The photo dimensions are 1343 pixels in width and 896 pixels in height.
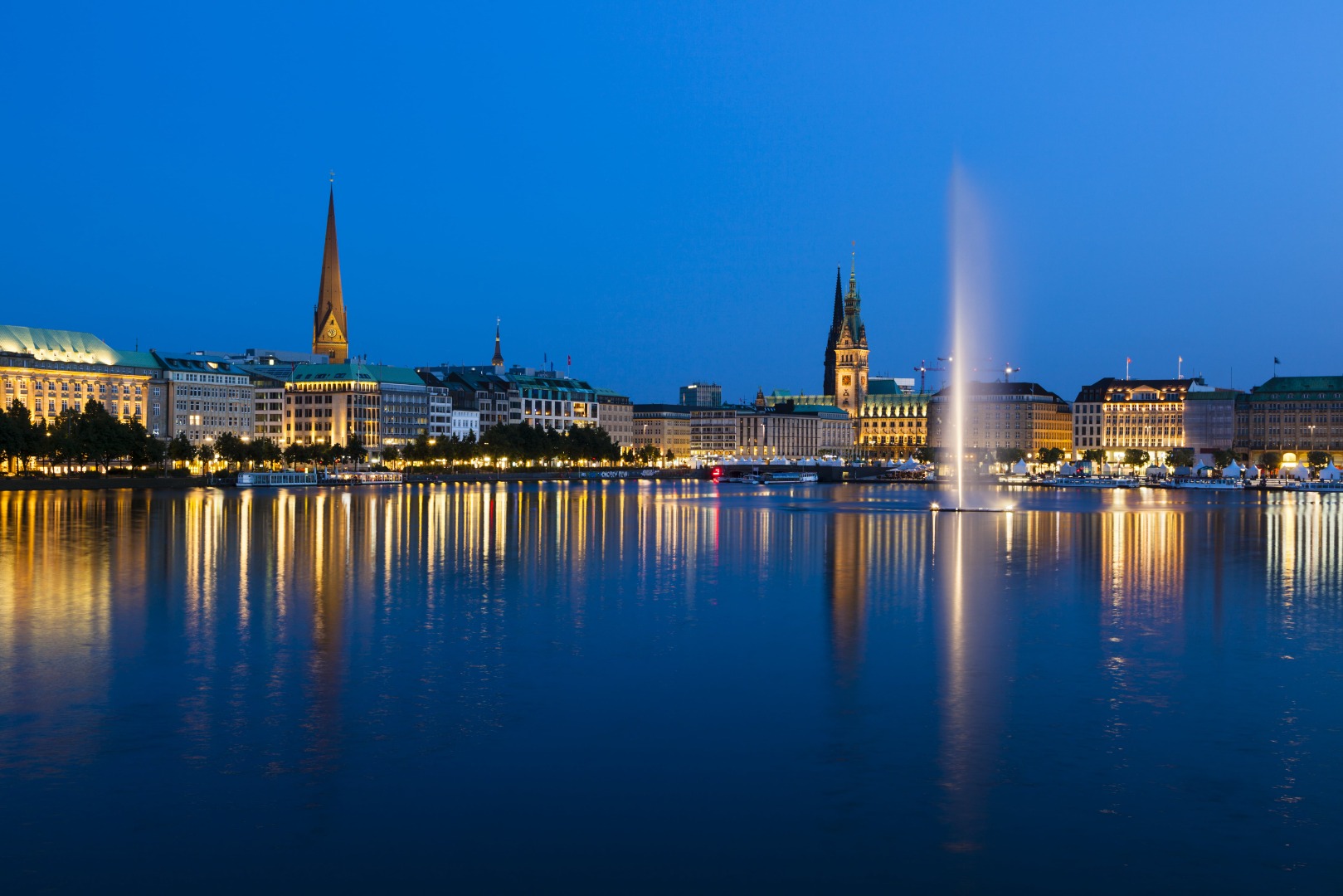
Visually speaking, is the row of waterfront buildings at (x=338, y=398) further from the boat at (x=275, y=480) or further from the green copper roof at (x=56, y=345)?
the boat at (x=275, y=480)

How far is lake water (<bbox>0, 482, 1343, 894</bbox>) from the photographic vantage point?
12.4m

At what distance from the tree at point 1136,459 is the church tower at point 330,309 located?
10294 centimetres

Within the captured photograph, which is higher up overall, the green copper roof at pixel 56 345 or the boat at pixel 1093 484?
the green copper roof at pixel 56 345

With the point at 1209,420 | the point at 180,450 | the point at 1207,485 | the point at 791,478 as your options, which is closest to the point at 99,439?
the point at 180,450

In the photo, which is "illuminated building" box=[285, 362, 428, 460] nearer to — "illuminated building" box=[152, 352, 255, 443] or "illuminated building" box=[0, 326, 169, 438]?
"illuminated building" box=[152, 352, 255, 443]

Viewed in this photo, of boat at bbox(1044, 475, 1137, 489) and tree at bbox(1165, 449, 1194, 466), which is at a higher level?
tree at bbox(1165, 449, 1194, 466)

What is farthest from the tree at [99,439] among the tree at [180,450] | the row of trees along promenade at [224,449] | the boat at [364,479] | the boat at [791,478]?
the boat at [791,478]

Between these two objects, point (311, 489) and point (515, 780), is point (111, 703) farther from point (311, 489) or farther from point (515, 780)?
point (311, 489)

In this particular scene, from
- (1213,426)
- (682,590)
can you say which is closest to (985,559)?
(682,590)

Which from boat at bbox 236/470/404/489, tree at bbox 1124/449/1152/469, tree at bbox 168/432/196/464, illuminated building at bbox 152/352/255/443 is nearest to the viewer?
boat at bbox 236/470/404/489

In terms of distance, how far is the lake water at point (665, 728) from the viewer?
40.5 feet

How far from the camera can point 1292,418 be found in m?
184

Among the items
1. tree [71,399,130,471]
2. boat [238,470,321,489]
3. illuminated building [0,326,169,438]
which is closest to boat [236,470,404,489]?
boat [238,470,321,489]

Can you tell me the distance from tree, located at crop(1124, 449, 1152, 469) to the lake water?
149m
